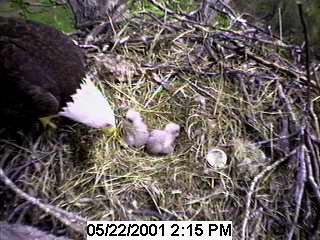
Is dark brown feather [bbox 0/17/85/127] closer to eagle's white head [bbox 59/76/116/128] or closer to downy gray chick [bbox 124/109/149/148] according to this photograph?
eagle's white head [bbox 59/76/116/128]

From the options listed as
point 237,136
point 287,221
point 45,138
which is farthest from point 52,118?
point 287,221

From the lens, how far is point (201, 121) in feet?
6.26

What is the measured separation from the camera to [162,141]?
1.80 m

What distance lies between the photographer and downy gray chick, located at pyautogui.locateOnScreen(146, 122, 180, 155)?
1.80m

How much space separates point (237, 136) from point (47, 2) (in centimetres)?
97

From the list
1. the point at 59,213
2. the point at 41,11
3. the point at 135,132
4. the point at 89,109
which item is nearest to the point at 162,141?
the point at 135,132

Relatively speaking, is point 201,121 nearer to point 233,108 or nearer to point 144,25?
point 233,108

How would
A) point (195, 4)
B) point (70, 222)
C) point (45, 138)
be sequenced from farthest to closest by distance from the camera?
point (195, 4)
point (45, 138)
point (70, 222)

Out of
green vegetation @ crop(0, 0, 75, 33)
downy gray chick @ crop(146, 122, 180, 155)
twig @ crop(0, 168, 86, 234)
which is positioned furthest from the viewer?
green vegetation @ crop(0, 0, 75, 33)

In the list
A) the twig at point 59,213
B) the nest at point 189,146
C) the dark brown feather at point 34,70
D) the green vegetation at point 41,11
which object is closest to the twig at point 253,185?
the nest at point 189,146

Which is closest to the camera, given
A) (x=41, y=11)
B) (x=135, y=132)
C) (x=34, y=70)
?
(x=34, y=70)

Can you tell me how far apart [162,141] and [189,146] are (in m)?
0.11

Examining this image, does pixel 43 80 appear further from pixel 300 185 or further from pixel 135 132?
pixel 300 185

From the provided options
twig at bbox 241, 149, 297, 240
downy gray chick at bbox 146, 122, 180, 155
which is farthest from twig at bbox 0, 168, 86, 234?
twig at bbox 241, 149, 297, 240
